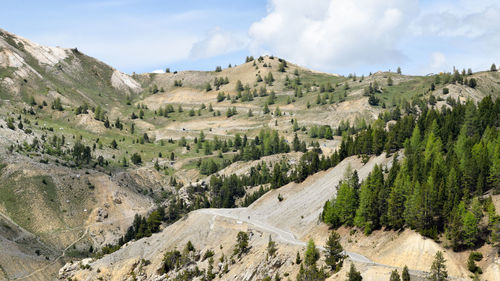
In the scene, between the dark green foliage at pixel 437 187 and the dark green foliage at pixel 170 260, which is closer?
the dark green foliage at pixel 437 187

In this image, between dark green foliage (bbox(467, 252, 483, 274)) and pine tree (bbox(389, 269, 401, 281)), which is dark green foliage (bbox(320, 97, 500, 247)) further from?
pine tree (bbox(389, 269, 401, 281))

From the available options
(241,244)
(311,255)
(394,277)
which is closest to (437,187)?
(311,255)

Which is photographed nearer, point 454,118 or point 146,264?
point 146,264

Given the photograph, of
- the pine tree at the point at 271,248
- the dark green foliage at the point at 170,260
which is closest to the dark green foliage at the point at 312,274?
the pine tree at the point at 271,248

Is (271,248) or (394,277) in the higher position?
(394,277)

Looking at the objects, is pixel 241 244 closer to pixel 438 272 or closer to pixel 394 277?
pixel 394 277

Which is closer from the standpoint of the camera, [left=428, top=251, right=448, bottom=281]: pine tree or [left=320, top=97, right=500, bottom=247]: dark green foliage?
[left=428, top=251, right=448, bottom=281]: pine tree

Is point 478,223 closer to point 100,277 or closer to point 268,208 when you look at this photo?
point 268,208

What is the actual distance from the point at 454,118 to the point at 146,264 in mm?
91761

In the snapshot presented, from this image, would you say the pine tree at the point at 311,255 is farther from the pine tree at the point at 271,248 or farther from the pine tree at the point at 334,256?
the pine tree at the point at 271,248

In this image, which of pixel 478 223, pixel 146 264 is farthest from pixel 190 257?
pixel 478 223

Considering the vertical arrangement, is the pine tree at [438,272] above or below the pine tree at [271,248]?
above

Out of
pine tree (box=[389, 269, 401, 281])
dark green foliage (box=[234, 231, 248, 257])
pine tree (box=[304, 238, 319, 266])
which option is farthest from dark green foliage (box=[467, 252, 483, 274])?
dark green foliage (box=[234, 231, 248, 257])

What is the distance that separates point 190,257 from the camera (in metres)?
A: 142
